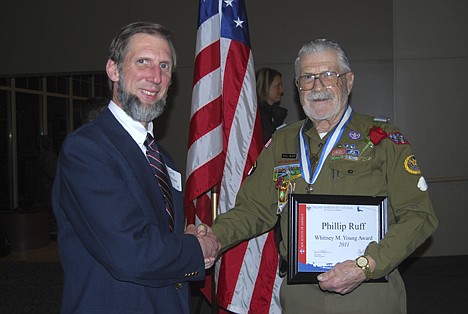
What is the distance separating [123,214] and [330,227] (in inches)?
33.8

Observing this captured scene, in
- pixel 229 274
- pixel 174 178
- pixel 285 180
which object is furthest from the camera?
pixel 229 274

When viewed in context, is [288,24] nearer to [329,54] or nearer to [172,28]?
[172,28]

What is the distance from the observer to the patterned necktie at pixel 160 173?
1.95 meters

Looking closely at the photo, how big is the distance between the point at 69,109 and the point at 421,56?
7.79 metres

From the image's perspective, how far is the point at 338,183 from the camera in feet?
7.34

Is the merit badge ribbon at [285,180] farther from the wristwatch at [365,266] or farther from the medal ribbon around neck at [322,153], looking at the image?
the wristwatch at [365,266]

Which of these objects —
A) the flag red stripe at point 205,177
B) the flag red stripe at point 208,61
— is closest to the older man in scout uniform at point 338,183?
the flag red stripe at point 205,177

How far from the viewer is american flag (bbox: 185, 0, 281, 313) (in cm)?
343

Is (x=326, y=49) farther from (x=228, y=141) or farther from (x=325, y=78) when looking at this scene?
(x=228, y=141)

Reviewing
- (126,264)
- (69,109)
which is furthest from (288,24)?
(69,109)

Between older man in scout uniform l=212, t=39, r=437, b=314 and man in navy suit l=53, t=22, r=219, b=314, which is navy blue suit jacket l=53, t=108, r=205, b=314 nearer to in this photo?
man in navy suit l=53, t=22, r=219, b=314

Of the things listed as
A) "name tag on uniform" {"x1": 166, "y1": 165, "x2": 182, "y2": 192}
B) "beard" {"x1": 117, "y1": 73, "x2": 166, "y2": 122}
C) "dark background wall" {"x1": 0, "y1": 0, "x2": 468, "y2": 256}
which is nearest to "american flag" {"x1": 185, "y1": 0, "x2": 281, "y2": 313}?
"name tag on uniform" {"x1": 166, "y1": 165, "x2": 182, "y2": 192}

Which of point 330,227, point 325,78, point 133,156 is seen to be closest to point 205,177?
point 325,78

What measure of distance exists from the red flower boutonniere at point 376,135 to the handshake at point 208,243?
84cm
